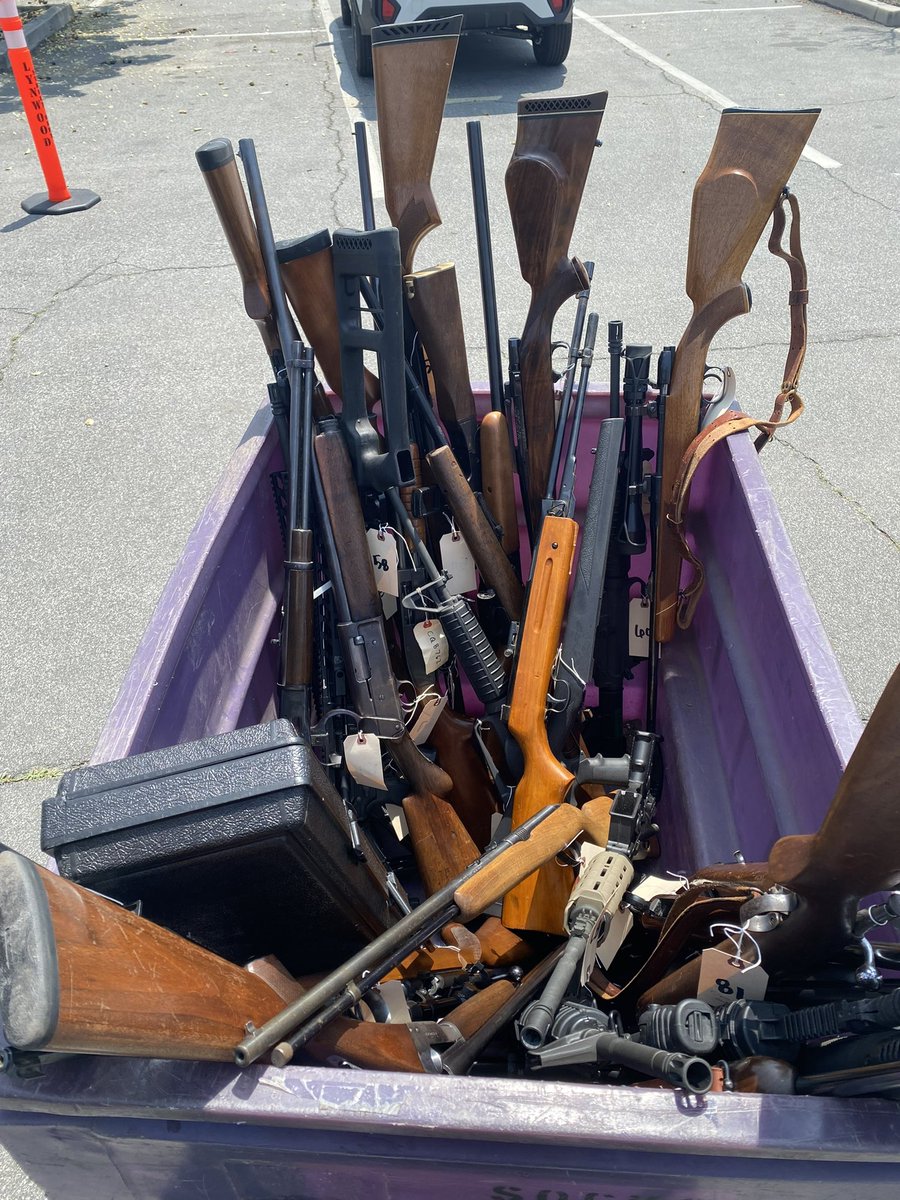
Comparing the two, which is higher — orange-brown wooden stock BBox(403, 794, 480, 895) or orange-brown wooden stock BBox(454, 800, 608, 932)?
orange-brown wooden stock BBox(454, 800, 608, 932)

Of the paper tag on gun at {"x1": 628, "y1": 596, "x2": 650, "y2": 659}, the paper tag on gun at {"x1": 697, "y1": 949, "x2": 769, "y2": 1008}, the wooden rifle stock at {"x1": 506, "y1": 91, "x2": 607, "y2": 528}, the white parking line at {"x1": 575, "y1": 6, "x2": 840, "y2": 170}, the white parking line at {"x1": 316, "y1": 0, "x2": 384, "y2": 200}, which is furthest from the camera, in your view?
the white parking line at {"x1": 575, "y1": 6, "x2": 840, "y2": 170}

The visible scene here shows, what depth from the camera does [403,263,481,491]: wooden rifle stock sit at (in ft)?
5.45

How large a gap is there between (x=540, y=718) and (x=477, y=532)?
1.17 feet

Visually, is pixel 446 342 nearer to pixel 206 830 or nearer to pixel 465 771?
pixel 465 771

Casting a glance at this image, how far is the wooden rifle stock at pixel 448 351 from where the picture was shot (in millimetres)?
1662

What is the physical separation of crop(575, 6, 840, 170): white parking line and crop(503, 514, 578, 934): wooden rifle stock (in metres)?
5.00

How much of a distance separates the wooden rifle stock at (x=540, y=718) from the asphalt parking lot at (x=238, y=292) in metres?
1.04

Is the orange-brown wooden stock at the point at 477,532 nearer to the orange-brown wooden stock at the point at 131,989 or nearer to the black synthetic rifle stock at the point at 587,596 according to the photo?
the black synthetic rifle stock at the point at 587,596

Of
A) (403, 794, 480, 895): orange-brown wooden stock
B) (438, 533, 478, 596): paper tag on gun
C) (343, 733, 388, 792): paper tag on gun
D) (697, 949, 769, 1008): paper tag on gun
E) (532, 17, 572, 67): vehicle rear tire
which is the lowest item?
(403, 794, 480, 895): orange-brown wooden stock

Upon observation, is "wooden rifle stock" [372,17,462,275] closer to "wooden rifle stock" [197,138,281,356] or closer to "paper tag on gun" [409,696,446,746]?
"wooden rifle stock" [197,138,281,356]

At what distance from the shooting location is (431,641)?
1575 millimetres

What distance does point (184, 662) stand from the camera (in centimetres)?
133

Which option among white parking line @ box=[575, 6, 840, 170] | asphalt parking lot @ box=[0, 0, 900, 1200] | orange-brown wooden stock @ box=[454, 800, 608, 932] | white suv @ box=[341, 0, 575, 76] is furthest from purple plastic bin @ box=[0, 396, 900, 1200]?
white suv @ box=[341, 0, 575, 76]

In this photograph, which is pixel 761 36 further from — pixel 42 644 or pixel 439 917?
pixel 439 917
